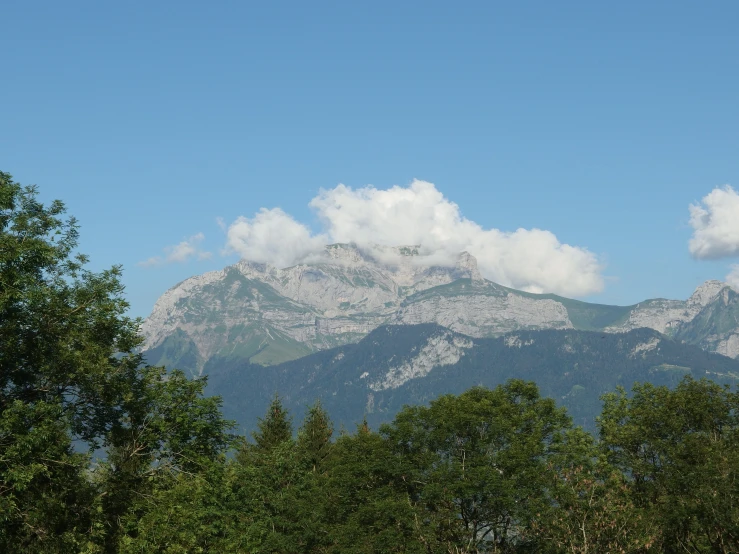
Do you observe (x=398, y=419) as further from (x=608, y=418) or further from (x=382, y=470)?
(x=608, y=418)

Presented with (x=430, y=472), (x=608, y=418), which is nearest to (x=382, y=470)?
(x=430, y=472)

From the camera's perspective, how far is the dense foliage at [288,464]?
3094 centimetres

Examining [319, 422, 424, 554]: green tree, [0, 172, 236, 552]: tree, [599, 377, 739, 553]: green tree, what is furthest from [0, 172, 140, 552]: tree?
[599, 377, 739, 553]: green tree

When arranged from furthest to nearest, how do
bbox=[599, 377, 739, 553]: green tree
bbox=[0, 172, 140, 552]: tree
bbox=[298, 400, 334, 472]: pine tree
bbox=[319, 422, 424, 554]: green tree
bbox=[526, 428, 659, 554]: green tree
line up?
bbox=[298, 400, 334, 472]: pine tree < bbox=[319, 422, 424, 554]: green tree < bbox=[599, 377, 739, 553]: green tree < bbox=[526, 428, 659, 554]: green tree < bbox=[0, 172, 140, 552]: tree

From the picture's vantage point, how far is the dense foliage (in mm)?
30938

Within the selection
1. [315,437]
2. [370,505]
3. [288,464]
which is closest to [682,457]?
[370,505]

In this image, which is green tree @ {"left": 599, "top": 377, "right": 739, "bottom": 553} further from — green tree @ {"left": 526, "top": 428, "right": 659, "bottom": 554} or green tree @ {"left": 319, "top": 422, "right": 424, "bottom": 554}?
green tree @ {"left": 319, "top": 422, "right": 424, "bottom": 554}

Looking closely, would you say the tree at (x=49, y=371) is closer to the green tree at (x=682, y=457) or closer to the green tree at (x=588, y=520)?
the green tree at (x=588, y=520)

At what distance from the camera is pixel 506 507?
50625 mm

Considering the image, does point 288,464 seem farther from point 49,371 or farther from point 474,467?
point 49,371

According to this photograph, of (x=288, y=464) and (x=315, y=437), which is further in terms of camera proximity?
(x=315, y=437)

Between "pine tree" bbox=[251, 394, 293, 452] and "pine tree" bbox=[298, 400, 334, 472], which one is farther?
"pine tree" bbox=[251, 394, 293, 452]

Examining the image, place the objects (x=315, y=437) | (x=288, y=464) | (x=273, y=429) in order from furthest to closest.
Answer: (x=273, y=429)
(x=315, y=437)
(x=288, y=464)

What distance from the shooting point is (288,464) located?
69.4 m
